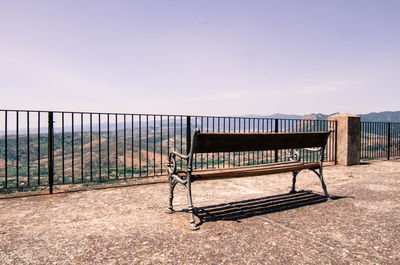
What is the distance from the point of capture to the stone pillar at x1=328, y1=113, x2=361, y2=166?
7.61 m

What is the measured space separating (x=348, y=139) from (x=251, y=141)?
610cm

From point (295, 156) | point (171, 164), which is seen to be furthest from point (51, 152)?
point (295, 156)

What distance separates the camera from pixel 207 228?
2641 mm

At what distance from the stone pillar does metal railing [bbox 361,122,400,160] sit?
1.82m

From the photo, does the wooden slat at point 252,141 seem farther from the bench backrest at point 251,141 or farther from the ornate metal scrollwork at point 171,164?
the ornate metal scrollwork at point 171,164

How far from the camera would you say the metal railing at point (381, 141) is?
960 cm

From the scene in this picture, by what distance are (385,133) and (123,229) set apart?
39.8 ft

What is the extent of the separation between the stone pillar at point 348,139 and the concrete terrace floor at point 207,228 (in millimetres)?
3494

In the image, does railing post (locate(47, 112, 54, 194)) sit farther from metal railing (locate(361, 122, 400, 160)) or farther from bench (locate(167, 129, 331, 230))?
metal railing (locate(361, 122, 400, 160))

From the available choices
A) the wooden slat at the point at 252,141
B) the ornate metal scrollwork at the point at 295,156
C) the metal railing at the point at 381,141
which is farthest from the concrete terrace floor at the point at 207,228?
the metal railing at the point at 381,141

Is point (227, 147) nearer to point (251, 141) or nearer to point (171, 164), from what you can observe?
point (251, 141)

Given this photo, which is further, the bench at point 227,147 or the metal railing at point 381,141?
the metal railing at point 381,141

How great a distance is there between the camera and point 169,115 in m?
5.52

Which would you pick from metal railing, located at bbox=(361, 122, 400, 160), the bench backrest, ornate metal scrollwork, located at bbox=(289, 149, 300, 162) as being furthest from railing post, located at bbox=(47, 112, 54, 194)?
metal railing, located at bbox=(361, 122, 400, 160)
